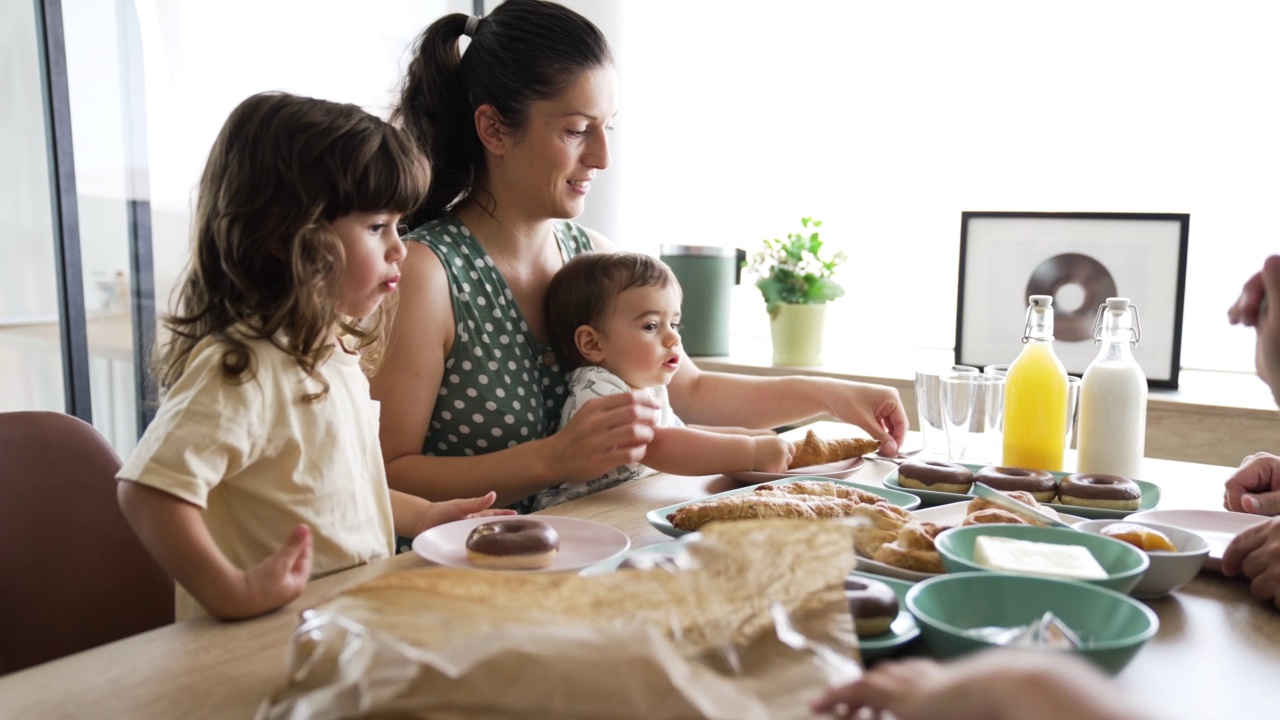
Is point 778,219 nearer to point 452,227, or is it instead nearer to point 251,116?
point 452,227

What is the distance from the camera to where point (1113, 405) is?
144cm

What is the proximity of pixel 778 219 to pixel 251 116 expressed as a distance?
8.21ft

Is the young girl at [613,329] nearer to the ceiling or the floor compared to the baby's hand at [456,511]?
nearer to the ceiling

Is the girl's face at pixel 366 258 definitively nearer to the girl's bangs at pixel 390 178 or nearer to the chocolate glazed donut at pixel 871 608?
the girl's bangs at pixel 390 178

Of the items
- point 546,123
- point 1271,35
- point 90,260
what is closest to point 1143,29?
point 1271,35

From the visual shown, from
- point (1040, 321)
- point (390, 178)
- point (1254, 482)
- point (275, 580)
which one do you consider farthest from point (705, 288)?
point (275, 580)

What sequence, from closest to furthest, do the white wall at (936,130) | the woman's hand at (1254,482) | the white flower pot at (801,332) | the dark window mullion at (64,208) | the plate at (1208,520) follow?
1. the plate at (1208,520)
2. the woman's hand at (1254,482)
3. the dark window mullion at (64,208)
4. the white wall at (936,130)
5. the white flower pot at (801,332)

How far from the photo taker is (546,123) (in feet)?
5.39

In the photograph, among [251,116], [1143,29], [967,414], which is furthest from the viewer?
[1143,29]

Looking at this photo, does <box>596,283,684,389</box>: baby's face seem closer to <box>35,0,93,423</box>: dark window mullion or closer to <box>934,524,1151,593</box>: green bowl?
<box>934,524,1151,593</box>: green bowl

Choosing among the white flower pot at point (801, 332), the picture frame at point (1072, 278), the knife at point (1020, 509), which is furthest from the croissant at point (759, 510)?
the white flower pot at point (801, 332)

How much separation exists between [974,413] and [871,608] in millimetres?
864

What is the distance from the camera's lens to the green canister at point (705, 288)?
3076 millimetres

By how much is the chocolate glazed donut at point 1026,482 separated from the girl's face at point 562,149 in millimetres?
740
